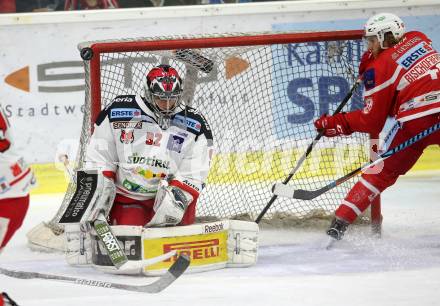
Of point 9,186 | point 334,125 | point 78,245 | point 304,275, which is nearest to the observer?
point 9,186

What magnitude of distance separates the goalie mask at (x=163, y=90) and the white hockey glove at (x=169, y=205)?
317mm

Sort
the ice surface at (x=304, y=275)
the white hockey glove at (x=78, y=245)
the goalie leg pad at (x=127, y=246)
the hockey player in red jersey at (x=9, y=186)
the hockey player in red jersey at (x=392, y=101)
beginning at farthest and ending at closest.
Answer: the hockey player in red jersey at (x=392, y=101) → the white hockey glove at (x=78, y=245) → the goalie leg pad at (x=127, y=246) → the ice surface at (x=304, y=275) → the hockey player in red jersey at (x=9, y=186)

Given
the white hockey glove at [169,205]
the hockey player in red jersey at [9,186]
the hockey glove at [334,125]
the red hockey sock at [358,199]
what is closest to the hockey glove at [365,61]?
the hockey glove at [334,125]

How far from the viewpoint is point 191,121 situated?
181 inches

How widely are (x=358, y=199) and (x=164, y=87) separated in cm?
108

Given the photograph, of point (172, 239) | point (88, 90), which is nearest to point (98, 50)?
point (88, 90)

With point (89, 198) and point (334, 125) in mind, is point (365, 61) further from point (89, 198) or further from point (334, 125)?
point (89, 198)

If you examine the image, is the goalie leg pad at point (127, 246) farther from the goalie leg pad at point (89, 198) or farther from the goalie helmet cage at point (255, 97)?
the goalie helmet cage at point (255, 97)

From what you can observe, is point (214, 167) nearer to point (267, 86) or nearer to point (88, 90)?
point (267, 86)

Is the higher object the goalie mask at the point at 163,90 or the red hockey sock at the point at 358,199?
the goalie mask at the point at 163,90

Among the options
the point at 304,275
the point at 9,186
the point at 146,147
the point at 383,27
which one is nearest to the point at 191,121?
the point at 146,147

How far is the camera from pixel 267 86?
230 inches

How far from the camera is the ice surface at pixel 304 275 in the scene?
388 cm

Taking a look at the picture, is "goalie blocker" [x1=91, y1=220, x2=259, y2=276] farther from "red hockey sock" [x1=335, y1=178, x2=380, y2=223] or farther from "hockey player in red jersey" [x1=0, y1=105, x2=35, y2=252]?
"hockey player in red jersey" [x1=0, y1=105, x2=35, y2=252]
